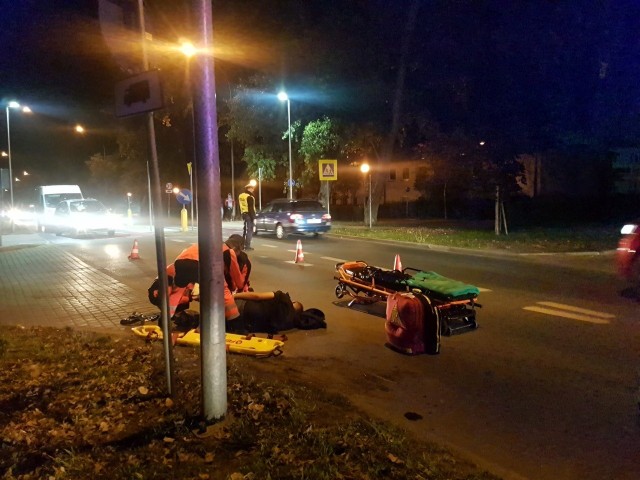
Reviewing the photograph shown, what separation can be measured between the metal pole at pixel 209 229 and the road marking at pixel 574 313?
20.5 ft

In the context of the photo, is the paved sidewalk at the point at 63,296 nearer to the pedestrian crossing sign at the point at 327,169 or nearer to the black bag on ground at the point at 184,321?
the black bag on ground at the point at 184,321

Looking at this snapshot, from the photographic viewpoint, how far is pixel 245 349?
6.75 metres

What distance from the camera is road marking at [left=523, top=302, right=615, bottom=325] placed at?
8.50 meters

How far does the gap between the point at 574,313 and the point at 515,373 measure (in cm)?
332

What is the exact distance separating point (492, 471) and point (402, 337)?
9.90ft

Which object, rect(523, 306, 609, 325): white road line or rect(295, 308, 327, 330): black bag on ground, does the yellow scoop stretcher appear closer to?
rect(295, 308, 327, 330): black bag on ground

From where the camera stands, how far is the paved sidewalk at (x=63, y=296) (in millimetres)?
9055

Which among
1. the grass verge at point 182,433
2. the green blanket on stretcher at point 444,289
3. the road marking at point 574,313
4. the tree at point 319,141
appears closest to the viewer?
the grass verge at point 182,433

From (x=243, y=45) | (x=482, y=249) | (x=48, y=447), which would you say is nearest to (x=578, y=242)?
(x=482, y=249)

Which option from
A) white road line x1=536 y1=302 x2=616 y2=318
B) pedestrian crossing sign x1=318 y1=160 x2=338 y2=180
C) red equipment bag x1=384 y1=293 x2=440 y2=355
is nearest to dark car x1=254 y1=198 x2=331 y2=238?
pedestrian crossing sign x1=318 y1=160 x2=338 y2=180

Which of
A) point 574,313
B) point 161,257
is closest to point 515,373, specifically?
point 574,313

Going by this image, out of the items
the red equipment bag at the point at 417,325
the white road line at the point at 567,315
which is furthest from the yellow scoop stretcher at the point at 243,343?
the white road line at the point at 567,315

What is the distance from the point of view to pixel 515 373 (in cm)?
621

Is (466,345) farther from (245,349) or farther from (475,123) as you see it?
(475,123)
